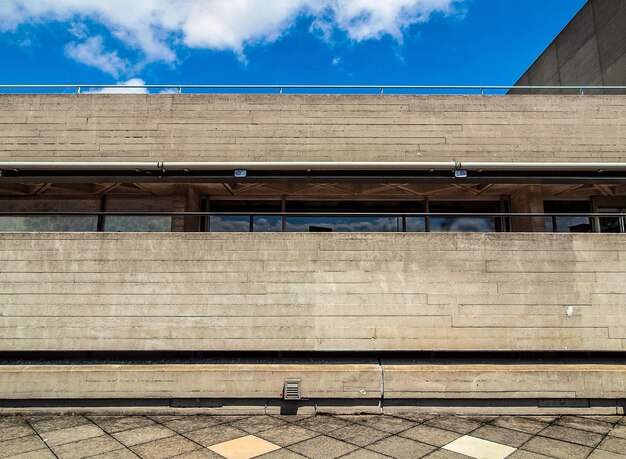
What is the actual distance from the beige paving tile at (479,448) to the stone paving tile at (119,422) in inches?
167

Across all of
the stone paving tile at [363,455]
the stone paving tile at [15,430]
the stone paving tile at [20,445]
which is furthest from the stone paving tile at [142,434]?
the stone paving tile at [363,455]

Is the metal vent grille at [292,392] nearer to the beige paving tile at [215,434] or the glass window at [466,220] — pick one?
the beige paving tile at [215,434]

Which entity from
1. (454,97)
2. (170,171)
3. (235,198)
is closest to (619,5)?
(454,97)

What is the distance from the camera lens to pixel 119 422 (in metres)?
5.37

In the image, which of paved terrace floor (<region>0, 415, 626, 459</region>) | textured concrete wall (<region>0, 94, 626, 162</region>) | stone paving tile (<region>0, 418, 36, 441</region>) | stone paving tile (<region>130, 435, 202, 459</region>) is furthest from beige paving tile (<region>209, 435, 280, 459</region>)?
textured concrete wall (<region>0, 94, 626, 162</region>)

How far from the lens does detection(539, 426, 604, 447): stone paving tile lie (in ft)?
15.3

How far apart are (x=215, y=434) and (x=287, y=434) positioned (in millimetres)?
979

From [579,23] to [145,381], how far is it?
17996mm

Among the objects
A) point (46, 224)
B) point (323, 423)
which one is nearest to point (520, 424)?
point (323, 423)

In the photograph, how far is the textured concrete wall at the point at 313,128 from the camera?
27.0ft

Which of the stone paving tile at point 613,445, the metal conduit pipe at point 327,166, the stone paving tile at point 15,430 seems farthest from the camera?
the metal conduit pipe at point 327,166

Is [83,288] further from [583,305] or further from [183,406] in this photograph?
[583,305]

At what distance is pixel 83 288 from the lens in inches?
243

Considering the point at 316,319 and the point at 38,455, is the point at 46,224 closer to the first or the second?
the point at 38,455
